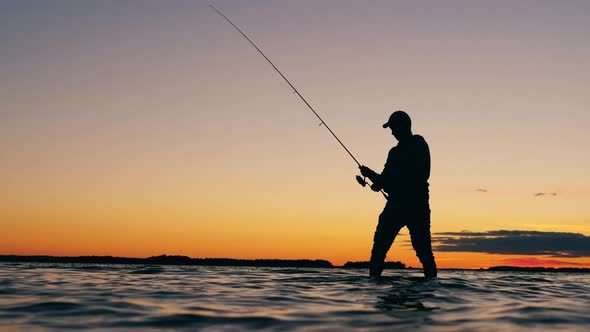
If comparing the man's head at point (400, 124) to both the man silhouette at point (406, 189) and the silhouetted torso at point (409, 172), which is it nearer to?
the man silhouette at point (406, 189)

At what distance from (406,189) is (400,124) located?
1.24m

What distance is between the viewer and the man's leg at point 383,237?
10891 mm

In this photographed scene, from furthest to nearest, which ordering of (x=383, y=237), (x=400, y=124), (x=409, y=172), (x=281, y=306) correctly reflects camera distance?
(x=383, y=237)
(x=400, y=124)
(x=409, y=172)
(x=281, y=306)

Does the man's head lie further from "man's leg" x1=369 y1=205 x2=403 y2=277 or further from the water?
the water

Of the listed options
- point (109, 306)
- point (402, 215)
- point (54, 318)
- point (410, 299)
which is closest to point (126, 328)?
point (54, 318)

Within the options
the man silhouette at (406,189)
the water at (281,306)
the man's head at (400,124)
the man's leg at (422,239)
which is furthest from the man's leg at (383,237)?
the man's head at (400,124)

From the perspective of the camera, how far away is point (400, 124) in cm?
1077

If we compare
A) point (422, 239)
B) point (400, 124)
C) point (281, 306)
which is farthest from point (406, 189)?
point (281, 306)

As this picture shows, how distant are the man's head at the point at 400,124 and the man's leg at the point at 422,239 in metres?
1.53

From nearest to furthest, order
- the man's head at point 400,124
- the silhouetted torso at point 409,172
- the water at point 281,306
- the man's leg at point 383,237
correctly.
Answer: the water at point 281,306
the silhouetted torso at point 409,172
the man's head at point 400,124
the man's leg at point 383,237

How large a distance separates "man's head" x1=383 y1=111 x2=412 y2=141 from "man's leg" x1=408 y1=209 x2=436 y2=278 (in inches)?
60.2

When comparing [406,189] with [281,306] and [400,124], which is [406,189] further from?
[281,306]

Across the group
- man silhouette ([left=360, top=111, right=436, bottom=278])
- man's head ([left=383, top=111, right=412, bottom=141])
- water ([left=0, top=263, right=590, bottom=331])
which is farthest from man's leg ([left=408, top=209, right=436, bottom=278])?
man's head ([left=383, top=111, right=412, bottom=141])

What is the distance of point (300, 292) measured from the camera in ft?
28.2
